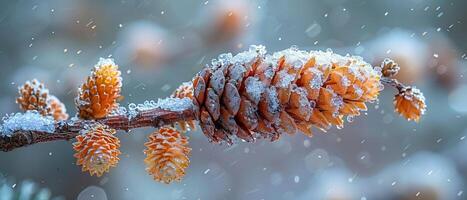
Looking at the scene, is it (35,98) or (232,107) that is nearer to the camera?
(232,107)

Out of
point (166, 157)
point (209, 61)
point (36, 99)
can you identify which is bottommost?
point (166, 157)

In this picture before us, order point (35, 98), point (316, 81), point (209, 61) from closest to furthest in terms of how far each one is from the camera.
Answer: point (316, 81) → point (35, 98) → point (209, 61)

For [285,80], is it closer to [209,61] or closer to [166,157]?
[166,157]

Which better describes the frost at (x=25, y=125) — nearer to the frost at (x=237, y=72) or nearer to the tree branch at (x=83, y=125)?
the tree branch at (x=83, y=125)

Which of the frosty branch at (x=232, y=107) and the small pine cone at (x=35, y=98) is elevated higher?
the small pine cone at (x=35, y=98)

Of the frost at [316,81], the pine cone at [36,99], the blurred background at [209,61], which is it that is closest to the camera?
the frost at [316,81]

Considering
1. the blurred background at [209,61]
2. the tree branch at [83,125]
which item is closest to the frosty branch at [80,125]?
the tree branch at [83,125]

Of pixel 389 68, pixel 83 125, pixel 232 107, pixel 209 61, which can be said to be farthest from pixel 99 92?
pixel 209 61

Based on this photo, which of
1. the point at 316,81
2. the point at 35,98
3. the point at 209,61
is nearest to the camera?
the point at 316,81
